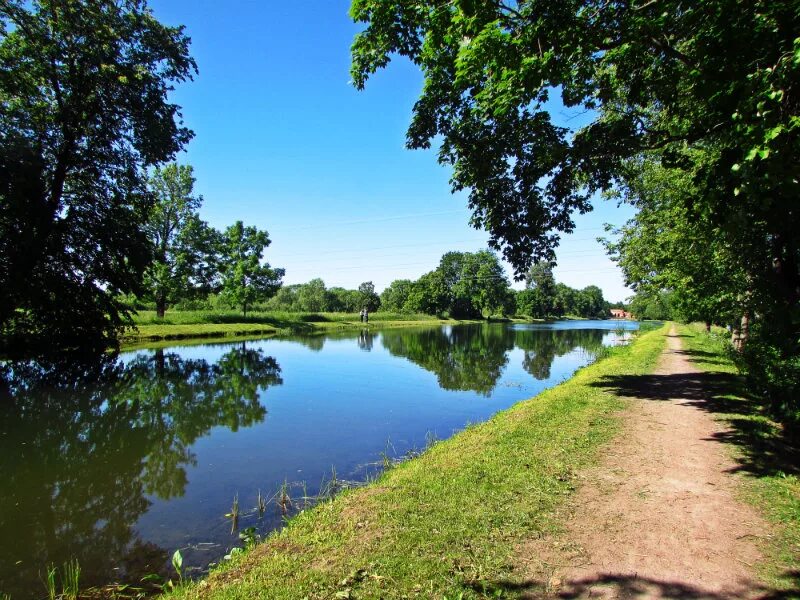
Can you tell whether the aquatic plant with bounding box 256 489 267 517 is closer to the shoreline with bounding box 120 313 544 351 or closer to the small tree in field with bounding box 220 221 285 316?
the shoreline with bounding box 120 313 544 351

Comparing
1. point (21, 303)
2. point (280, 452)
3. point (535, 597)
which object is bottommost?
point (280, 452)

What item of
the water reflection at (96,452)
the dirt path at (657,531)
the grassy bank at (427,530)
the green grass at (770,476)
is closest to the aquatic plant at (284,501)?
the grassy bank at (427,530)

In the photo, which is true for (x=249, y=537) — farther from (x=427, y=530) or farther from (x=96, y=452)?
(x=96, y=452)

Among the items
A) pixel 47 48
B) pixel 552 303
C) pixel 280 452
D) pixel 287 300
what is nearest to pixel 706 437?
pixel 280 452

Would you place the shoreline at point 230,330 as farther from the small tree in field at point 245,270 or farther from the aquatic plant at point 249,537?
the aquatic plant at point 249,537

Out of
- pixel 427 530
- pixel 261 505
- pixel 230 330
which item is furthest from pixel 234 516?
pixel 230 330

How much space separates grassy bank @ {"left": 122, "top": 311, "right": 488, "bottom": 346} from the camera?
31.4 meters

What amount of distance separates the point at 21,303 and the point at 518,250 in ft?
64.6

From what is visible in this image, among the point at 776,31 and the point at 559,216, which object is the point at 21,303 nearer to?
the point at 559,216

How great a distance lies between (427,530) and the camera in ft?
15.0

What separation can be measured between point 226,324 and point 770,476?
42335 millimetres

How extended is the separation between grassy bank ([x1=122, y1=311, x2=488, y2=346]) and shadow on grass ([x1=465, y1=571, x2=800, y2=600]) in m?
25.6

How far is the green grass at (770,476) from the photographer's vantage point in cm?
386

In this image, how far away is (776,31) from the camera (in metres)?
4.33
